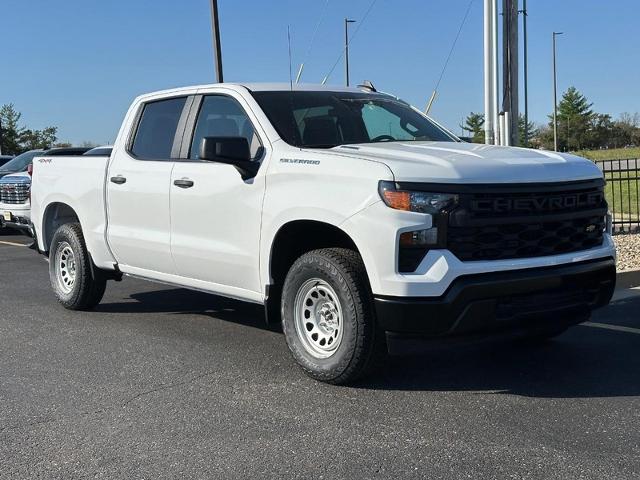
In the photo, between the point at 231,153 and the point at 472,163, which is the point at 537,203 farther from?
the point at 231,153

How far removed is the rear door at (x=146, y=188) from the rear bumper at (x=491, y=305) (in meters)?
2.37

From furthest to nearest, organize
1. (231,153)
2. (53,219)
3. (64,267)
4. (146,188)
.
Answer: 1. (53,219)
2. (64,267)
3. (146,188)
4. (231,153)

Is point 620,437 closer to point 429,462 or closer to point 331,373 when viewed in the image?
point 429,462

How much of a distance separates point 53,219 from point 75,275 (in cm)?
89

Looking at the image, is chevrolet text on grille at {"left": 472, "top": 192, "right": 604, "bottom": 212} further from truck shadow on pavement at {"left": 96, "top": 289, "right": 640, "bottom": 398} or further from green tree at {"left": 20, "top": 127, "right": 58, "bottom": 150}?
green tree at {"left": 20, "top": 127, "right": 58, "bottom": 150}

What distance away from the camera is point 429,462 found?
140 inches

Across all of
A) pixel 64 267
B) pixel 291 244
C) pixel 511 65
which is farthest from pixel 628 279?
pixel 64 267

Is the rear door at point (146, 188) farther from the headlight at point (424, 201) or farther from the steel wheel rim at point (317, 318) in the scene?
the headlight at point (424, 201)

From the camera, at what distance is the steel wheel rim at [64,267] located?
7352mm

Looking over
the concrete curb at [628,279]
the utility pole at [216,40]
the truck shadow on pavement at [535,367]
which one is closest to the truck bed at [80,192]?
the truck shadow on pavement at [535,367]

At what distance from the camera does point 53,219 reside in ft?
25.3

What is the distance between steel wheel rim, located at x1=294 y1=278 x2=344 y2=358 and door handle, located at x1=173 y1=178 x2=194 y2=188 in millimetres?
1344

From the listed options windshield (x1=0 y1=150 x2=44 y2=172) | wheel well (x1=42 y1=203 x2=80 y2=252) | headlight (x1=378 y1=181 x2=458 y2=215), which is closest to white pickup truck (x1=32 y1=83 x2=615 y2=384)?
headlight (x1=378 y1=181 x2=458 y2=215)

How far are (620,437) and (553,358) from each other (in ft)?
5.01
